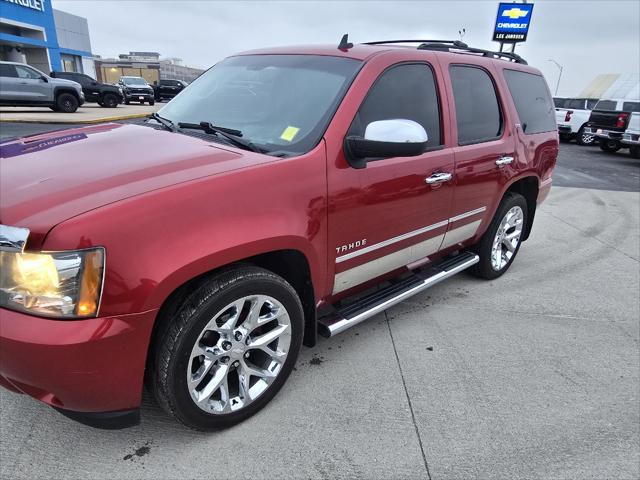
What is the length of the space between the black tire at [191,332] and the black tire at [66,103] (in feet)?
60.3

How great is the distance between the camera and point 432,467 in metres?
2.18

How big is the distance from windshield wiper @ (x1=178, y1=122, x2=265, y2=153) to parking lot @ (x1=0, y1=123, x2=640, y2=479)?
141 cm

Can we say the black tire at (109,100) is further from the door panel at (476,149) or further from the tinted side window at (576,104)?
the door panel at (476,149)

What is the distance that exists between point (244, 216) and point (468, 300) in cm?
261

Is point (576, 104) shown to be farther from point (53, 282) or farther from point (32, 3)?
point (32, 3)

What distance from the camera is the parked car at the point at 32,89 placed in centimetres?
1588

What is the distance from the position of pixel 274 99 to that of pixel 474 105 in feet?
5.46

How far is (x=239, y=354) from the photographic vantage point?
224 centimetres

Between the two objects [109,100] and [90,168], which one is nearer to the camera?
[90,168]

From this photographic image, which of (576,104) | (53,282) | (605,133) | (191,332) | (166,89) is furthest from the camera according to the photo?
(166,89)

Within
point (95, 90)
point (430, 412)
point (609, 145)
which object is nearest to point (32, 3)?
point (95, 90)

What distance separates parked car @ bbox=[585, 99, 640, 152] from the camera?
14.3 m

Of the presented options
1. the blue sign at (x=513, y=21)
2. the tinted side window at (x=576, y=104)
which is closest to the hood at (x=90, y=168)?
the tinted side window at (x=576, y=104)

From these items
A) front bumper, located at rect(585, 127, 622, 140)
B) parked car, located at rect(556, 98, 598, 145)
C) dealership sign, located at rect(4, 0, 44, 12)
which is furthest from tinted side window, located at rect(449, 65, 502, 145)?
dealership sign, located at rect(4, 0, 44, 12)
